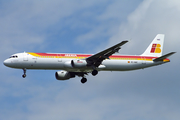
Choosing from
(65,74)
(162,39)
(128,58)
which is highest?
(162,39)

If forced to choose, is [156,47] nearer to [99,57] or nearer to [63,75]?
[99,57]

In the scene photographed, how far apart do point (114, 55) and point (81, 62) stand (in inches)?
279

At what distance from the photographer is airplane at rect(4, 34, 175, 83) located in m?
55.1

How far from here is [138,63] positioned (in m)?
61.1

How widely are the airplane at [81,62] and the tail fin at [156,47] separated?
1.68 m

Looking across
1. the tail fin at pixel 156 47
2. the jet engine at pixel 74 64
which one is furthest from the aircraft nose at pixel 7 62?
the tail fin at pixel 156 47

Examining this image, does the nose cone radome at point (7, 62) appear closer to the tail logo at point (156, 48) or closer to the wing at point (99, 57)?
the wing at point (99, 57)

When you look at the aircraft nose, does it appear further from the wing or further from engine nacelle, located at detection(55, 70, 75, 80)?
the wing

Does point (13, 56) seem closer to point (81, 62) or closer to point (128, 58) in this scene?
point (81, 62)

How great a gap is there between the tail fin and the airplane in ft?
5.52

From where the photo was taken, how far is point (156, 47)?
66.1 m

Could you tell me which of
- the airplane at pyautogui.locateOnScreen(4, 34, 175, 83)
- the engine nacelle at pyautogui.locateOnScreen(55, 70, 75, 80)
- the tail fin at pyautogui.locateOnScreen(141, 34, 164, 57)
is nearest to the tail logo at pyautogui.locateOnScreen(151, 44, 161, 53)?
the tail fin at pyautogui.locateOnScreen(141, 34, 164, 57)

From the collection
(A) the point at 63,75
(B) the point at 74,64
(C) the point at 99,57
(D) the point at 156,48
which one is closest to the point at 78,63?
(B) the point at 74,64

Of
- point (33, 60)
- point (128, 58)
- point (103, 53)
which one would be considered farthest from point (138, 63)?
point (33, 60)
